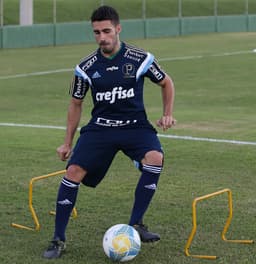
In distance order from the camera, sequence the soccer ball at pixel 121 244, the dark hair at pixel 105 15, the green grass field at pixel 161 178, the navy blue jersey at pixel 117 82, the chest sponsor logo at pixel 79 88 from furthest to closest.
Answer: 1. the green grass field at pixel 161 178
2. the chest sponsor logo at pixel 79 88
3. the navy blue jersey at pixel 117 82
4. the dark hair at pixel 105 15
5. the soccer ball at pixel 121 244

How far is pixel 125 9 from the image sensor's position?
5275 cm

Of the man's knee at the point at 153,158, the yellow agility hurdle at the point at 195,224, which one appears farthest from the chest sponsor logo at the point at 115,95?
the yellow agility hurdle at the point at 195,224

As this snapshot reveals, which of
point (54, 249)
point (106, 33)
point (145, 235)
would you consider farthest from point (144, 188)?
point (106, 33)

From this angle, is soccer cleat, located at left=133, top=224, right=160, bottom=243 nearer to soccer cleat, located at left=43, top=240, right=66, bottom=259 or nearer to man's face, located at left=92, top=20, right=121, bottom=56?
soccer cleat, located at left=43, top=240, right=66, bottom=259

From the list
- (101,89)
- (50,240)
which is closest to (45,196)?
(50,240)

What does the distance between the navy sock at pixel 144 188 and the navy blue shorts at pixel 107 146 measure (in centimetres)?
13

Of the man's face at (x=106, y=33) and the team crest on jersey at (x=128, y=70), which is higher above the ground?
the man's face at (x=106, y=33)

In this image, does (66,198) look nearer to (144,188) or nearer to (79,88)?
(144,188)

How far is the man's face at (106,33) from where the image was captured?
681cm

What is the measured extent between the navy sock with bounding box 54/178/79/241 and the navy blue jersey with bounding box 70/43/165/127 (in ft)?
1.93

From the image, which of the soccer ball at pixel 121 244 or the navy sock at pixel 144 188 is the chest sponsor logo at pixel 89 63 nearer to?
the navy sock at pixel 144 188

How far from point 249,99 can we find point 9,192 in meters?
10.5

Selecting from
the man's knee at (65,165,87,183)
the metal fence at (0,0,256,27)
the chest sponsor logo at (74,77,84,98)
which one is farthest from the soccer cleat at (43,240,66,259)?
the metal fence at (0,0,256,27)

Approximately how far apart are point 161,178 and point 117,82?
3.29 meters
